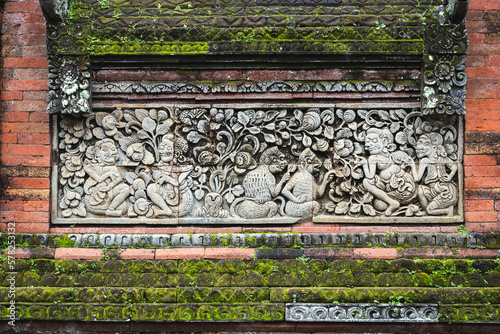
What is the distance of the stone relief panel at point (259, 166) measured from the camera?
5797 mm

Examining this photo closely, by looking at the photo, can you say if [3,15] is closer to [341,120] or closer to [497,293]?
[341,120]

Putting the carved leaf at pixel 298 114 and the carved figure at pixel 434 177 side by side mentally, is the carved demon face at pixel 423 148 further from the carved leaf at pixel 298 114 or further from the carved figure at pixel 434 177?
the carved leaf at pixel 298 114

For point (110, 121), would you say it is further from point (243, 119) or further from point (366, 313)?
point (366, 313)

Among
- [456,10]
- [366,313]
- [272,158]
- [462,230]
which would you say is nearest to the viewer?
[366,313]

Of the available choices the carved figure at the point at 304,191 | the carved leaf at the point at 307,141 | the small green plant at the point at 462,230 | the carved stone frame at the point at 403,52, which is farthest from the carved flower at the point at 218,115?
the small green plant at the point at 462,230

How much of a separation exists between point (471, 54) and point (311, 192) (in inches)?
96.6

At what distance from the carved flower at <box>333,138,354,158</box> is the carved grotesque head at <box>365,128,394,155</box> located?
179 millimetres

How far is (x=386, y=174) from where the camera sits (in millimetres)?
5793

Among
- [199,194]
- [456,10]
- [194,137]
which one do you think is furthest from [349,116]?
[199,194]

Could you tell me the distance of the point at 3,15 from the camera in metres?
6.11

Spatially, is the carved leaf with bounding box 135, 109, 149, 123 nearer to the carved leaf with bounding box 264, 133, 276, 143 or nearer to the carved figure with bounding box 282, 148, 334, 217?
the carved leaf with bounding box 264, 133, 276, 143

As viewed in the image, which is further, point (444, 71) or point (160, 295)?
point (444, 71)

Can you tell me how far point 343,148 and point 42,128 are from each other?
3465 mm

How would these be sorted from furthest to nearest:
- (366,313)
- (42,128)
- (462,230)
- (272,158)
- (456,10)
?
(42,128)
(272,158)
(462,230)
(456,10)
(366,313)
